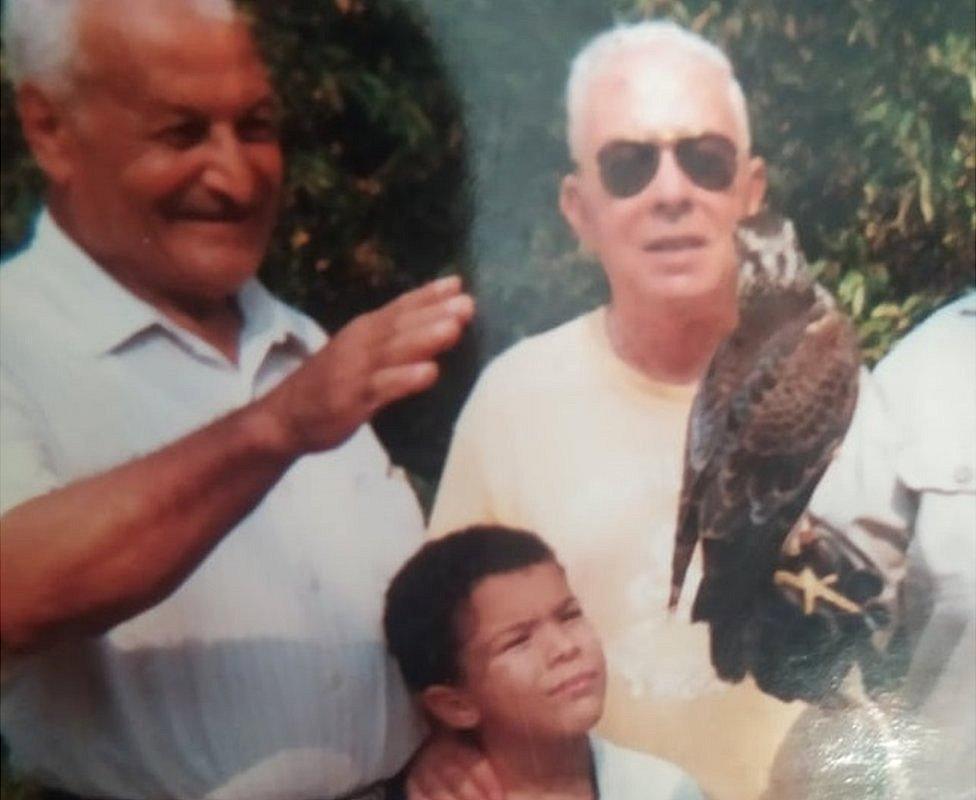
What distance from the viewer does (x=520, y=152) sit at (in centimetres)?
160

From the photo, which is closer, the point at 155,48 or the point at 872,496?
the point at 155,48

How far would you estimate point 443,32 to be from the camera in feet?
5.27

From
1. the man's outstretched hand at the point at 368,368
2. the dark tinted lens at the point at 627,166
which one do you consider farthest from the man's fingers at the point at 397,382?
the dark tinted lens at the point at 627,166

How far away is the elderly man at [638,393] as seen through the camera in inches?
62.0

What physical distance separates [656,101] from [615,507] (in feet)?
1.30

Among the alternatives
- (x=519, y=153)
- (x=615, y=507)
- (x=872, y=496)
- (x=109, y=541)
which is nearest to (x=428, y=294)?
(x=519, y=153)

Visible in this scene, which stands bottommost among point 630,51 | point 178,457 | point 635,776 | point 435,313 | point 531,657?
point 635,776

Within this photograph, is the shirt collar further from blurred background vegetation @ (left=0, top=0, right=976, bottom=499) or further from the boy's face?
the boy's face

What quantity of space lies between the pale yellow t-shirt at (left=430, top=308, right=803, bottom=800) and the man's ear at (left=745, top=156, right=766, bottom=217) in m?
0.18

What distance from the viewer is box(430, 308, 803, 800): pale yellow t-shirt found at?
1569 millimetres

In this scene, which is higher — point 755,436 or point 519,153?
point 519,153

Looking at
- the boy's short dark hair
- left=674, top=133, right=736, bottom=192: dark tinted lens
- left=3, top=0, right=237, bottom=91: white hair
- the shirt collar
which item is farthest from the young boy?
left=3, top=0, right=237, bottom=91: white hair

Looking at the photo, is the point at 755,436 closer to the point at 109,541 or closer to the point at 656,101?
the point at 656,101

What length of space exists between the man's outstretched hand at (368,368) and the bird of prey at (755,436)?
10.4 inches
